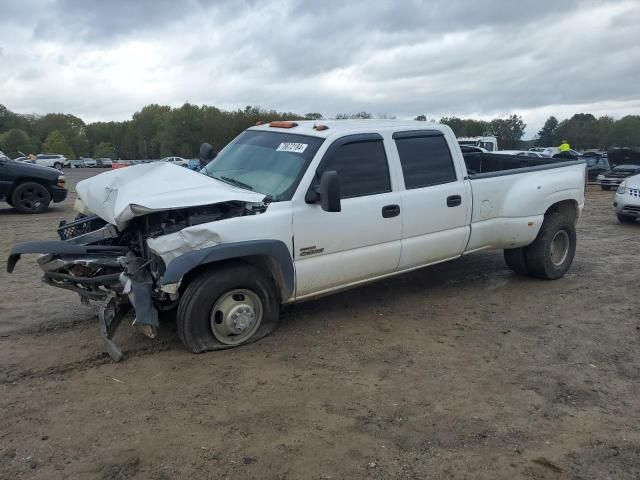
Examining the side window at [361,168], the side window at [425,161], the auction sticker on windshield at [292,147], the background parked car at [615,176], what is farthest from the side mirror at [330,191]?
the background parked car at [615,176]

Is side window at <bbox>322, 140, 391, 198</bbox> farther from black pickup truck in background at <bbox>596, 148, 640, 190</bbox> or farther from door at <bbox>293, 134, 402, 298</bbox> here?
black pickup truck in background at <bbox>596, 148, 640, 190</bbox>

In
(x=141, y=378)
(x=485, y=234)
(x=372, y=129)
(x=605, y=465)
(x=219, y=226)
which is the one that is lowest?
(x=605, y=465)

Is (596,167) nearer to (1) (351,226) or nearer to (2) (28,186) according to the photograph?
(2) (28,186)

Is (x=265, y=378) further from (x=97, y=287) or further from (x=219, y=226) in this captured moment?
(x=97, y=287)

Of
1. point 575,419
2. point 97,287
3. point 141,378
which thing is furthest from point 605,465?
point 97,287

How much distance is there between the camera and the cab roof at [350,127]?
5047mm

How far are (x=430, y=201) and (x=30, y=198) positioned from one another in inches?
457

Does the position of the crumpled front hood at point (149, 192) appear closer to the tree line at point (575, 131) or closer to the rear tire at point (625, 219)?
the rear tire at point (625, 219)

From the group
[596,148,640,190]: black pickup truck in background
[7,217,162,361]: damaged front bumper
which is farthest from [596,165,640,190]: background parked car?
[7,217,162,361]: damaged front bumper

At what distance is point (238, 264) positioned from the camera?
175 inches

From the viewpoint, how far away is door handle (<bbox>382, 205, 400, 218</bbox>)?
509 centimetres

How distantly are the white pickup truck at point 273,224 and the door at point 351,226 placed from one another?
12 mm

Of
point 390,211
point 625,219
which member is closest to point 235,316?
point 390,211

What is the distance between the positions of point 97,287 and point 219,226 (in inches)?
47.5
